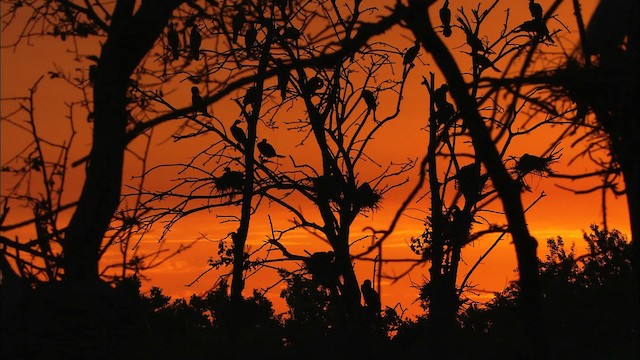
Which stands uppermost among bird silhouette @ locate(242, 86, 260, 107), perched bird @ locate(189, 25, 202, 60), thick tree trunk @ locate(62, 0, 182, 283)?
perched bird @ locate(189, 25, 202, 60)

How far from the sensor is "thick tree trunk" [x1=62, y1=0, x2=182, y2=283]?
20.5 feet

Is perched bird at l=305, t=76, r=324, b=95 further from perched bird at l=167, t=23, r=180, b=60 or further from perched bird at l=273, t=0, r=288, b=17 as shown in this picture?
perched bird at l=167, t=23, r=180, b=60

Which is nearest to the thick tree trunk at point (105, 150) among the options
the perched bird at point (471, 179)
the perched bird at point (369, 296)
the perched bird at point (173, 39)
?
the perched bird at point (173, 39)

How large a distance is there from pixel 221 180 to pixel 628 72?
642 cm

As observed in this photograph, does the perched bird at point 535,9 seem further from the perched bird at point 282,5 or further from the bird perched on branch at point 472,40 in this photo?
the perched bird at point 282,5

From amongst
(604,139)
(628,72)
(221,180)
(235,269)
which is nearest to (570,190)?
(604,139)

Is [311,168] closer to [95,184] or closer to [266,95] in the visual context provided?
[266,95]

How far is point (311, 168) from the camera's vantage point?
30.2 feet

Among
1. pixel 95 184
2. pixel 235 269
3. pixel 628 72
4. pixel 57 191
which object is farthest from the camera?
pixel 235 269

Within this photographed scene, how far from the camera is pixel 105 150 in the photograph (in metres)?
6.14

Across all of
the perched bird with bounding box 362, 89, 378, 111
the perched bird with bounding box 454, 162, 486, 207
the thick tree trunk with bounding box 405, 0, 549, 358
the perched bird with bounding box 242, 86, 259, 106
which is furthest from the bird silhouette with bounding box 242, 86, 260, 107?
the thick tree trunk with bounding box 405, 0, 549, 358

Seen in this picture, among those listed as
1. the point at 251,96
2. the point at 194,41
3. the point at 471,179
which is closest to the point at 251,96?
the point at 251,96

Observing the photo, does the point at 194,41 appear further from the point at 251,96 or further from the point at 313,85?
the point at 313,85

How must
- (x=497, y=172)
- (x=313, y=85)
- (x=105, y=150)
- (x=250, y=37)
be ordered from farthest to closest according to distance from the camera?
(x=313, y=85) < (x=250, y=37) < (x=105, y=150) < (x=497, y=172)
